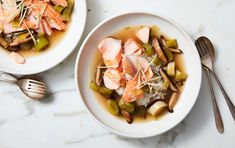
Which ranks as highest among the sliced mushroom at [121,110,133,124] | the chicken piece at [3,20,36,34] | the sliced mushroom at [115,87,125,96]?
the chicken piece at [3,20,36,34]

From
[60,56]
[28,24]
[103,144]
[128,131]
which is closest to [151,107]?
[128,131]

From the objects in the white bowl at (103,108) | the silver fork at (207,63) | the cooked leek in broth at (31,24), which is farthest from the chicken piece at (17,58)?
the silver fork at (207,63)

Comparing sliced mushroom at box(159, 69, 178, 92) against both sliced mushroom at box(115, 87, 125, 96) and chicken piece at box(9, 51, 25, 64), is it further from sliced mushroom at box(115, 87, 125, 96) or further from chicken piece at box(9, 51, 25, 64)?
chicken piece at box(9, 51, 25, 64)

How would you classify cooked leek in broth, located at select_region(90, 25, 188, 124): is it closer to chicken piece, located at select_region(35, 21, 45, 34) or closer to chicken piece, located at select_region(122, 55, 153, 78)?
chicken piece, located at select_region(122, 55, 153, 78)

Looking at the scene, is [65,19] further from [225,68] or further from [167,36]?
[225,68]

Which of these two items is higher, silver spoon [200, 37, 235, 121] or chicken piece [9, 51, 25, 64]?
silver spoon [200, 37, 235, 121]


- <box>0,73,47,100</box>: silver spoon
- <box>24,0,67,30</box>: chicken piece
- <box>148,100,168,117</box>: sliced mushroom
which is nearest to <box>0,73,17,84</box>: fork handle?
<box>0,73,47,100</box>: silver spoon

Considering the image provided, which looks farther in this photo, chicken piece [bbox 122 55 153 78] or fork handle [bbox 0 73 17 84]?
fork handle [bbox 0 73 17 84]
